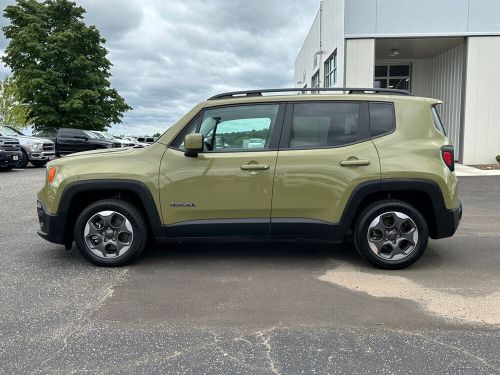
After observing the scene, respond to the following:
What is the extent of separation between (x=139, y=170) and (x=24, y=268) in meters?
1.67

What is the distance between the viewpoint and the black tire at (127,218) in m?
4.78

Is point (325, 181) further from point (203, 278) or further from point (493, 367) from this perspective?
point (493, 367)

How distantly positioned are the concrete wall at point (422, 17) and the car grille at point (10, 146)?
40.6 ft

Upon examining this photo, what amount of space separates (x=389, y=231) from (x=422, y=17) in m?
13.6

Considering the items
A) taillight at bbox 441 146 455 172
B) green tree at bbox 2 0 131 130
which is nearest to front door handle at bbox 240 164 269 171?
taillight at bbox 441 146 455 172

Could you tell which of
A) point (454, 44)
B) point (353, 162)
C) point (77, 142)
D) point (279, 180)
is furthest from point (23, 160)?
point (454, 44)

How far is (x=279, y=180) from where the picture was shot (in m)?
4.64

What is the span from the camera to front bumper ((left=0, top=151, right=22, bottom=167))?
52.4 ft

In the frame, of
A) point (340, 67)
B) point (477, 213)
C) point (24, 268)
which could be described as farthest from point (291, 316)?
point (340, 67)

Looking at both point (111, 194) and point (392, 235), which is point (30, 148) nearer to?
point (111, 194)

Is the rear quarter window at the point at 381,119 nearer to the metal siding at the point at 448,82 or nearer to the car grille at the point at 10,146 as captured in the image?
the metal siding at the point at 448,82

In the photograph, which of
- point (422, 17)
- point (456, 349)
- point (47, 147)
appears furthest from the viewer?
point (47, 147)

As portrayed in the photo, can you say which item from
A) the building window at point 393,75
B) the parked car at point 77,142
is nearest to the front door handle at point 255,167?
the building window at point 393,75

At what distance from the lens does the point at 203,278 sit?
4.58 meters
